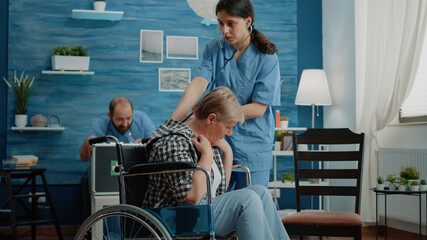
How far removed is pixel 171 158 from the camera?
70.3 inches

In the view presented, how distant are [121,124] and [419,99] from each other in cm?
233

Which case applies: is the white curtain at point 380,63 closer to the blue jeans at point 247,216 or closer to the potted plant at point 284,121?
the potted plant at point 284,121

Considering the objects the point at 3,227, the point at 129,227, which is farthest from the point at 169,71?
the point at 129,227

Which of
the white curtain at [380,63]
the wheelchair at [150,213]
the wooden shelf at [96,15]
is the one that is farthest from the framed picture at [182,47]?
the wheelchair at [150,213]

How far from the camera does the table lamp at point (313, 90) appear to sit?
4.77 meters

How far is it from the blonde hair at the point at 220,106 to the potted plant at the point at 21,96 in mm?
3055

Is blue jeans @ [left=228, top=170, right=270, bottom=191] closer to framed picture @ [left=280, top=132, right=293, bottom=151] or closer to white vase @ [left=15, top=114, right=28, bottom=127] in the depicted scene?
framed picture @ [left=280, top=132, right=293, bottom=151]

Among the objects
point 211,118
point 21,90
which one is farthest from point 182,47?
point 211,118

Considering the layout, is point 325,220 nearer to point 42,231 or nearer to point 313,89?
point 313,89

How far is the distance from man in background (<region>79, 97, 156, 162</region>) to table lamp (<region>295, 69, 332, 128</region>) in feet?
5.11

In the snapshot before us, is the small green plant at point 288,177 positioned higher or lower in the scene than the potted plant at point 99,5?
lower

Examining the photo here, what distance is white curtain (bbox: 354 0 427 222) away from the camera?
3865 mm

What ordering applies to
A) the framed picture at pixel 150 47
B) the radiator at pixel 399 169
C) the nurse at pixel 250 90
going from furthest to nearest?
the framed picture at pixel 150 47 → the radiator at pixel 399 169 → the nurse at pixel 250 90

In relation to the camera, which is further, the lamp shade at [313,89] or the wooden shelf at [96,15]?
the lamp shade at [313,89]
